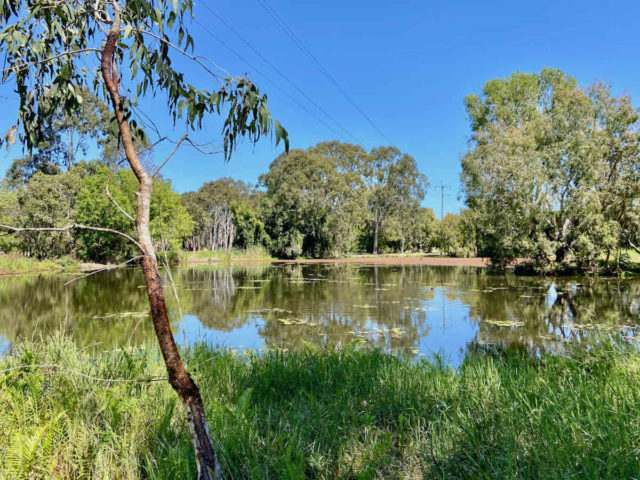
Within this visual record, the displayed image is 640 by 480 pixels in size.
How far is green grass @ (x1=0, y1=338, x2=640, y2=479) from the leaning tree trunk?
37 centimetres

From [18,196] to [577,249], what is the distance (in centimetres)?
3635

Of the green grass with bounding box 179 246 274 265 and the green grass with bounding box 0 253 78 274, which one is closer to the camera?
the green grass with bounding box 0 253 78 274

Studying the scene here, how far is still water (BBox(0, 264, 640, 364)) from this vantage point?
732 cm

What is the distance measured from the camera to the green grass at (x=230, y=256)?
3922 centimetres

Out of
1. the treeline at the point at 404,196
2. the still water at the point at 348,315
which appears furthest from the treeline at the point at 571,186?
the still water at the point at 348,315

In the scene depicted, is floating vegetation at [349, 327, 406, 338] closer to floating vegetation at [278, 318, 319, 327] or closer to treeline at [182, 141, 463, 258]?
floating vegetation at [278, 318, 319, 327]

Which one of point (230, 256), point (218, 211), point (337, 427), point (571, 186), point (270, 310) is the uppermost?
point (218, 211)

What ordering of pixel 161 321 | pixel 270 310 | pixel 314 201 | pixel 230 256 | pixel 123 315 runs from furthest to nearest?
pixel 230 256 → pixel 314 201 → pixel 270 310 → pixel 123 315 → pixel 161 321

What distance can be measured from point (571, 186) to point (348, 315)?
15.7 metres

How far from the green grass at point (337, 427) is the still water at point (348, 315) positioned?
1.66m

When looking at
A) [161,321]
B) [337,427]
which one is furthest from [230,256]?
[161,321]

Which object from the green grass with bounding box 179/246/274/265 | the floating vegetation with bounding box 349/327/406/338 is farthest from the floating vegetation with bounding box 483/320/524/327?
the green grass with bounding box 179/246/274/265

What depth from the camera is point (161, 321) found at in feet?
5.61

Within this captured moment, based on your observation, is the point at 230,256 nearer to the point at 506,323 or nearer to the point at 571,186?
the point at 571,186
